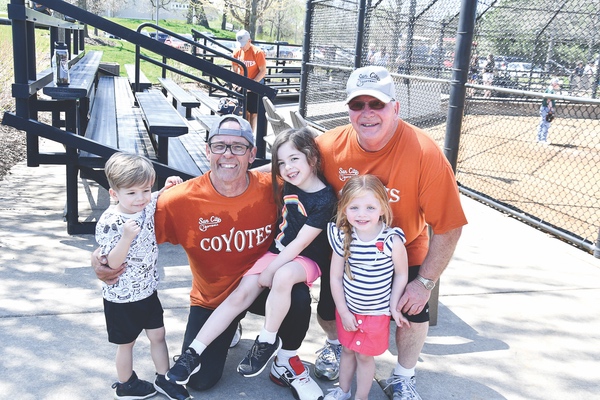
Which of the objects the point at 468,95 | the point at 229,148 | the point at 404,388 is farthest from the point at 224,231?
the point at 468,95

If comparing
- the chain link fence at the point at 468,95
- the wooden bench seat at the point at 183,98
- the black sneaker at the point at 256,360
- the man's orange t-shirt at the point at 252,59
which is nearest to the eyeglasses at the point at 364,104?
the black sneaker at the point at 256,360

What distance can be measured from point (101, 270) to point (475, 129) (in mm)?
12018

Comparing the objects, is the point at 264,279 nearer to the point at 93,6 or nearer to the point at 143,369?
the point at 143,369

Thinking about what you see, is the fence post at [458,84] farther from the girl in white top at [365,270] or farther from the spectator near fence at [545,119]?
the spectator near fence at [545,119]

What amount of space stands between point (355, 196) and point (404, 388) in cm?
101

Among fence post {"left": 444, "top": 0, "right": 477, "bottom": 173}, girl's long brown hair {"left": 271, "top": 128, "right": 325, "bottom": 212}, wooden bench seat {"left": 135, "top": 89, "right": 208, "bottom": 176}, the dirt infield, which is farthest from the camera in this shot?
the dirt infield

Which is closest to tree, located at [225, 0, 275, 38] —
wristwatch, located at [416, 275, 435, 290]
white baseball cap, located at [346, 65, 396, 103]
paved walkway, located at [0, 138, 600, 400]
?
paved walkway, located at [0, 138, 600, 400]

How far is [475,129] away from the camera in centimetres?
1345

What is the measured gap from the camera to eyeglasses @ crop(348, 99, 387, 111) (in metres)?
2.83

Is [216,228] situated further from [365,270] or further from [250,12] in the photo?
[250,12]

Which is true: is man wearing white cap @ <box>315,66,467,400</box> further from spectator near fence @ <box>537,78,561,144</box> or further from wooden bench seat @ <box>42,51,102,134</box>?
spectator near fence @ <box>537,78,561,144</box>

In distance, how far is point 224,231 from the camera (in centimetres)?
306

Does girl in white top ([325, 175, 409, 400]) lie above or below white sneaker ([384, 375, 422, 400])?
above

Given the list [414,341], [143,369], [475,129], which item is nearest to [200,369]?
[143,369]
